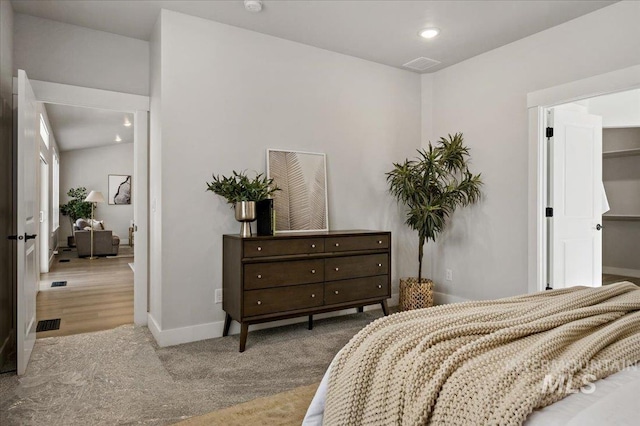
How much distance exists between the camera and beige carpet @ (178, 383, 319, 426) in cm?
205

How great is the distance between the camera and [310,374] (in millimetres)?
2658

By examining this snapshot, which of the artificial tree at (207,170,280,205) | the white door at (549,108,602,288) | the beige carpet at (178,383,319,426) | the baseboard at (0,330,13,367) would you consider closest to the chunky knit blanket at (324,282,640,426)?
the beige carpet at (178,383,319,426)

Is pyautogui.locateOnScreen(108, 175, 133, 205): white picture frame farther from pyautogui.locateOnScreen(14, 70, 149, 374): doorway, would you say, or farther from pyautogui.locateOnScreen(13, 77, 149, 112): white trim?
pyautogui.locateOnScreen(13, 77, 149, 112): white trim

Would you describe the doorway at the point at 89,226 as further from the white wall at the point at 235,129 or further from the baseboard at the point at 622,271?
the baseboard at the point at 622,271

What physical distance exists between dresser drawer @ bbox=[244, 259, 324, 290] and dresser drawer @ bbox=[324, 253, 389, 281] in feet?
0.30

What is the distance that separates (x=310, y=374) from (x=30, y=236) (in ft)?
6.93

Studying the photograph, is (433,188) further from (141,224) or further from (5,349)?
(5,349)

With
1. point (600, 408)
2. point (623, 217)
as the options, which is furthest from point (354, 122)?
point (623, 217)

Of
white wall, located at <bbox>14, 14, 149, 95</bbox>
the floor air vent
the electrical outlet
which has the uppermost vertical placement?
white wall, located at <bbox>14, 14, 149, 95</bbox>

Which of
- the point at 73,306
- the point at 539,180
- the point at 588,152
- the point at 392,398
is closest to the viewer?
the point at 392,398

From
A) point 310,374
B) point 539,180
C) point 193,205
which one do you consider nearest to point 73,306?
point 193,205

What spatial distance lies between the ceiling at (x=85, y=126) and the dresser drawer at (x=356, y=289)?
4.95 metres

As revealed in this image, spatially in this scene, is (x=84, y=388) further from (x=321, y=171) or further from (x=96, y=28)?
(x=96, y=28)

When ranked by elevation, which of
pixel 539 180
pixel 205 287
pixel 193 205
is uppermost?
pixel 539 180
